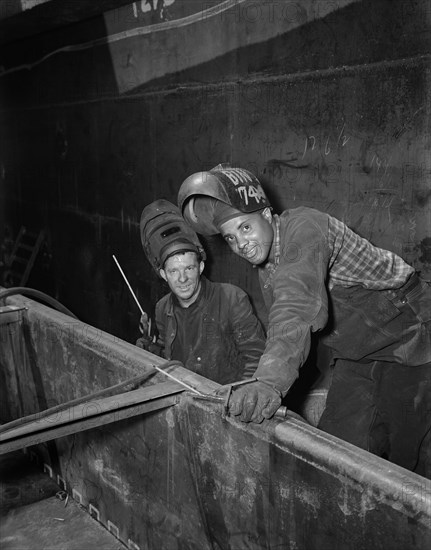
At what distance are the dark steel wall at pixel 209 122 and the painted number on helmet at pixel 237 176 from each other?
1209 mm

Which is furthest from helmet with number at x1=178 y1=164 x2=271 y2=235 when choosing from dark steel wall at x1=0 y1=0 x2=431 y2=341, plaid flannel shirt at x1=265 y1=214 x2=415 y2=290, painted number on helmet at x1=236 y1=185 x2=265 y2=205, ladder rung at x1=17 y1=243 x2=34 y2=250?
ladder rung at x1=17 y1=243 x2=34 y2=250

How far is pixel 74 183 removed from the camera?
6945 millimetres

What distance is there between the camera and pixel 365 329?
2736 millimetres

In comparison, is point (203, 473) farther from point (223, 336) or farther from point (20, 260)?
point (20, 260)

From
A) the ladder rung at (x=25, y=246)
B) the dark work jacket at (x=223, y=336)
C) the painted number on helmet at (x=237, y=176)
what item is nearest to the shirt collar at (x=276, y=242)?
the painted number on helmet at (x=237, y=176)

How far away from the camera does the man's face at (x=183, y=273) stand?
3.27m

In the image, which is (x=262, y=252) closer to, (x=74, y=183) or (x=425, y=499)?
Result: (x=425, y=499)

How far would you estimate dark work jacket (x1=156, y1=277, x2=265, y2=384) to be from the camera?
3330mm

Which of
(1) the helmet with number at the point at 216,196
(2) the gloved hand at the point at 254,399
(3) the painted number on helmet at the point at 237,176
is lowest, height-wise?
(2) the gloved hand at the point at 254,399

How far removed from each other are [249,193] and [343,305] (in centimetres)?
67

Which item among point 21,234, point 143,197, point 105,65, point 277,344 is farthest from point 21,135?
point 277,344

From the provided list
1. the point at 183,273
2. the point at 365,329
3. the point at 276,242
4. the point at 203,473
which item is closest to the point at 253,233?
the point at 276,242

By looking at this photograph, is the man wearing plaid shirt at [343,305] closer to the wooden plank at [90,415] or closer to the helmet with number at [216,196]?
the helmet with number at [216,196]

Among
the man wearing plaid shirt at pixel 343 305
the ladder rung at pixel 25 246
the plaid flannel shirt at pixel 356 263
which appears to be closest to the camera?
the man wearing plaid shirt at pixel 343 305
